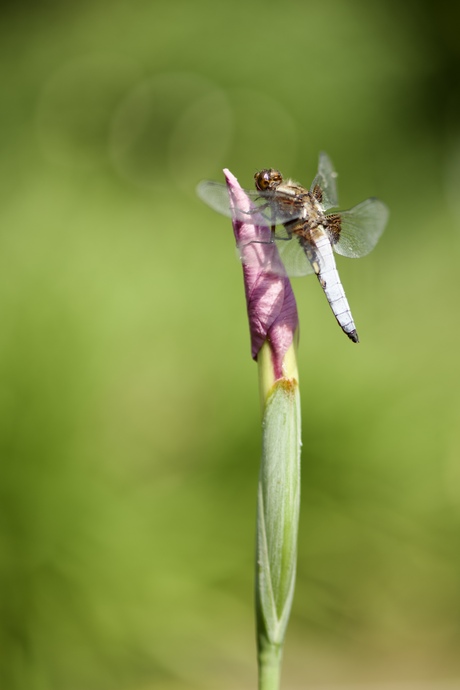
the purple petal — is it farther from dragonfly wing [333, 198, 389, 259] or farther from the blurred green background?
the blurred green background

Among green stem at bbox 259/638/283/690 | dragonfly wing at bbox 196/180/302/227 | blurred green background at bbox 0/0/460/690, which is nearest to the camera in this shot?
green stem at bbox 259/638/283/690

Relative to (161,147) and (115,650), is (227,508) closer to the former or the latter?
(115,650)

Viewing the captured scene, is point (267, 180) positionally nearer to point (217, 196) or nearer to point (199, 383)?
point (217, 196)

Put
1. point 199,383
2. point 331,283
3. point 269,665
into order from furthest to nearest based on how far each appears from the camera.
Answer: point 199,383
point 331,283
point 269,665

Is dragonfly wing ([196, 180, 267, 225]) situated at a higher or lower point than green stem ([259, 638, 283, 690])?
higher

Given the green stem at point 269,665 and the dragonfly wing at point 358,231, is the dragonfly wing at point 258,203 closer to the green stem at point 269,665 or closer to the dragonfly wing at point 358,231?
the dragonfly wing at point 358,231

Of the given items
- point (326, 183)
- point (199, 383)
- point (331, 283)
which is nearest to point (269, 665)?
point (331, 283)

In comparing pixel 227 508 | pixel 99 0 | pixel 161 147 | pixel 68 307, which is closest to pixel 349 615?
pixel 227 508

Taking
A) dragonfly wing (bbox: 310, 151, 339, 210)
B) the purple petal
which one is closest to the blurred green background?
dragonfly wing (bbox: 310, 151, 339, 210)
